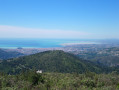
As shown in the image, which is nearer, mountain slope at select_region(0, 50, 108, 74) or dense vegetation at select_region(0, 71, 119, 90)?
dense vegetation at select_region(0, 71, 119, 90)

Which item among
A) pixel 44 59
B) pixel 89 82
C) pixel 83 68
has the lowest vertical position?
pixel 83 68

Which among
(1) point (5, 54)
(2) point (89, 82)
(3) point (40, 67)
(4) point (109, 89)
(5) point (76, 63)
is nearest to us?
(4) point (109, 89)

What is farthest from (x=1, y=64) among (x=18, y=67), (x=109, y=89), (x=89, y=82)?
(x=109, y=89)

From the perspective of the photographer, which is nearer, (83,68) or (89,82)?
(89,82)

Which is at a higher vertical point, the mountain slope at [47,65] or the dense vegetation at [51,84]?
the dense vegetation at [51,84]

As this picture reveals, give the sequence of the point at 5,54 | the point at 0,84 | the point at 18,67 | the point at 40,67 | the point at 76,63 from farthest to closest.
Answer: the point at 5,54 < the point at 76,63 < the point at 40,67 < the point at 18,67 < the point at 0,84

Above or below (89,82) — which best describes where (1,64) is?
below

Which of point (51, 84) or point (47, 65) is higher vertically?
point (51, 84)

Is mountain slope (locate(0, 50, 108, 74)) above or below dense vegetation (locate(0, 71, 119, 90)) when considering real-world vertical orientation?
below

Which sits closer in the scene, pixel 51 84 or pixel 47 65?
pixel 51 84

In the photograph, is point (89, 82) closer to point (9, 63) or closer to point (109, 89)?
point (109, 89)

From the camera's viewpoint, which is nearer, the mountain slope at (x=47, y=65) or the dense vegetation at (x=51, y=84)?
the dense vegetation at (x=51, y=84)
